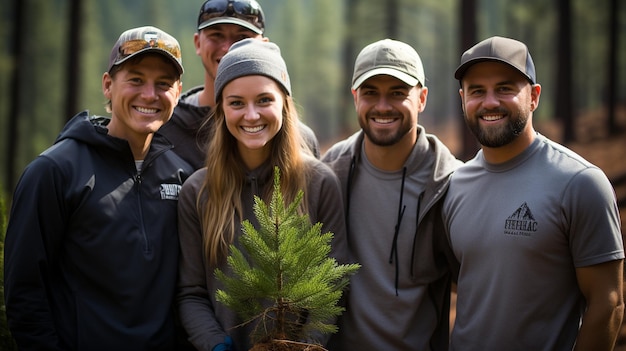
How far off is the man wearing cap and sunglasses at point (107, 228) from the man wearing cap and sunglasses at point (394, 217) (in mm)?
1440

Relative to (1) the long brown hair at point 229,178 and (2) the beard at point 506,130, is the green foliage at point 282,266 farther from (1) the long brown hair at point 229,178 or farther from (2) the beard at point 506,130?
(2) the beard at point 506,130

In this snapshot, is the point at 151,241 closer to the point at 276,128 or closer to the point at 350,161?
the point at 276,128

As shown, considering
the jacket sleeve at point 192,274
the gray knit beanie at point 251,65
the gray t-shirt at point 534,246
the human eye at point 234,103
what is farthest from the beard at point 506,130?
the jacket sleeve at point 192,274

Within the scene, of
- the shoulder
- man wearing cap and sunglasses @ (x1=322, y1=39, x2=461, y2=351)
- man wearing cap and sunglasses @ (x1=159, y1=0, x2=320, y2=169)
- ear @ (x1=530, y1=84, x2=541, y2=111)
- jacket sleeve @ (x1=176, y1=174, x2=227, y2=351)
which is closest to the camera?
jacket sleeve @ (x1=176, y1=174, x2=227, y2=351)

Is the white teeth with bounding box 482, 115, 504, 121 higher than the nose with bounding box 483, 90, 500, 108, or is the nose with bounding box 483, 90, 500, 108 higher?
the nose with bounding box 483, 90, 500, 108

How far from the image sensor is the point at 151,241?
13.1 ft

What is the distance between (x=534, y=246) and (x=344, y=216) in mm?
1372

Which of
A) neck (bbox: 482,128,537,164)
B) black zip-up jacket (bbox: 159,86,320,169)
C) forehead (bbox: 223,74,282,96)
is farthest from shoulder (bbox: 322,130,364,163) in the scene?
neck (bbox: 482,128,537,164)

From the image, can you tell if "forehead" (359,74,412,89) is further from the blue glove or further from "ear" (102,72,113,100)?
the blue glove

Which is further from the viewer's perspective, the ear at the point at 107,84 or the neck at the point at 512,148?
the ear at the point at 107,84

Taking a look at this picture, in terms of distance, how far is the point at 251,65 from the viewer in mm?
3941

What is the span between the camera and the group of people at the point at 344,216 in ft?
11.9

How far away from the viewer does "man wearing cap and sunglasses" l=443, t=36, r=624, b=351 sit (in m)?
3.55

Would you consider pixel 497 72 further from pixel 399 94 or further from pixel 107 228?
pixel 107 228
